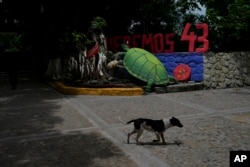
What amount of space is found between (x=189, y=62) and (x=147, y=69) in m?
2.07

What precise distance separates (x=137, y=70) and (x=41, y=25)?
737cm

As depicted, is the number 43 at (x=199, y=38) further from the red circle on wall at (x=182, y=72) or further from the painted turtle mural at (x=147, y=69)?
the painted turtle mural at (x=147, y=69)

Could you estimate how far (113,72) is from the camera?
17.8 m

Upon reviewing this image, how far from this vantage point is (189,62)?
1511 cm

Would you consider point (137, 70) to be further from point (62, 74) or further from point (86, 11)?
point (86, 11)

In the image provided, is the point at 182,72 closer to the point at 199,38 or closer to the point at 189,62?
the point at 189,62

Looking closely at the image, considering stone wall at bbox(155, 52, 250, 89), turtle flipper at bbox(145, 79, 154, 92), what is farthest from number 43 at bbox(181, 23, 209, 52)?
turtle flipper at bbox(145, 79, 154, 92)

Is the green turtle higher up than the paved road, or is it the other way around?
the green turtle

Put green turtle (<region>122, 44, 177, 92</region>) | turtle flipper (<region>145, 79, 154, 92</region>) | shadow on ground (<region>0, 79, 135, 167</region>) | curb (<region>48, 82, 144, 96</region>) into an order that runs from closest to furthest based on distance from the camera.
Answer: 1. shadow on ground (<region>0, 79, 135, 167</region>)
2. curb (<region>48, 82, 144, 96</region>)
3. turtle flipper (<region>145, 79, 154, 92</region>)
4. green turtle (<region>122, 44, 177, 92</region>)

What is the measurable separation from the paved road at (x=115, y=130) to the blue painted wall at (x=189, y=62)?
5.97ft

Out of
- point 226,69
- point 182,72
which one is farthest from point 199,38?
point 226,69

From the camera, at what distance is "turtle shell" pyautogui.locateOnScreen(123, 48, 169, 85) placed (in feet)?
46.0

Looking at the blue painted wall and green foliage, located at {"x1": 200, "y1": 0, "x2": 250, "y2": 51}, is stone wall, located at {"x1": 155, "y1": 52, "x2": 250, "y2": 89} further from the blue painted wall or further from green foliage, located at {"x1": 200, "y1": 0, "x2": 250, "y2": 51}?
green foliage, located at {"x1": 200, "y1": 0, "x2": 250, "y2": 51}

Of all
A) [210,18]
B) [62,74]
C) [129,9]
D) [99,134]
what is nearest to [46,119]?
[99,134]
